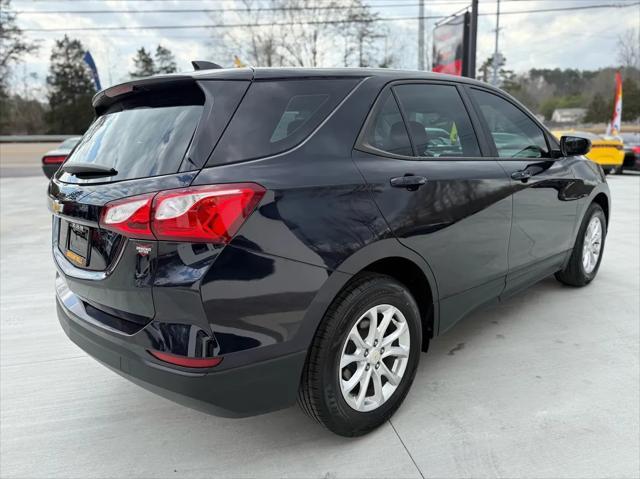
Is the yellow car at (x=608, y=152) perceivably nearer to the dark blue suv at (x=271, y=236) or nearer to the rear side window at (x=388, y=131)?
the dark blue suv at (x=271, y=236)

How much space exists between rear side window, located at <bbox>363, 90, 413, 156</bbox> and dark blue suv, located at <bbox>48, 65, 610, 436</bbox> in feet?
0.03

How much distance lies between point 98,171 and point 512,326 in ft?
9.96

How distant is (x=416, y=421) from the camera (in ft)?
8.19

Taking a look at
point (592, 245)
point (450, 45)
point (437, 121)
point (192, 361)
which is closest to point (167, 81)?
point (192, 361)

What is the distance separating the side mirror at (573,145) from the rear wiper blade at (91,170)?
3253mm

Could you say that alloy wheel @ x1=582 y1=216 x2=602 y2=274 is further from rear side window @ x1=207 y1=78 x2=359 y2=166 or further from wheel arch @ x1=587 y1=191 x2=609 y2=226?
rear side window @ x1=207 y1=78 x2=359 y2=166

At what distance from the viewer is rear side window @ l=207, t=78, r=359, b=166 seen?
6.29 feet

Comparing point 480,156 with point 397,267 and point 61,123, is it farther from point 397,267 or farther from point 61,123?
point 61,123

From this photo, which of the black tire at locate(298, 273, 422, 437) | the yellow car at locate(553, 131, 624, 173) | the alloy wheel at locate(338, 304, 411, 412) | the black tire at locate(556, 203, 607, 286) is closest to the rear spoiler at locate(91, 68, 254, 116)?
the black tire at locate(298, 273, 422, 437)

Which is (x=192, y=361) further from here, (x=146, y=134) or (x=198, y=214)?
(x=146, y=134)

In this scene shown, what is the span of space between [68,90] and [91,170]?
62.2 meters

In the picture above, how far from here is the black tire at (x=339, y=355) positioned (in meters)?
2.07

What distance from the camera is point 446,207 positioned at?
2.58 m

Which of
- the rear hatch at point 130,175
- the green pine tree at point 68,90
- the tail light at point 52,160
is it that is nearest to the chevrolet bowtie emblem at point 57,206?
the rear hatch at point 130,175
